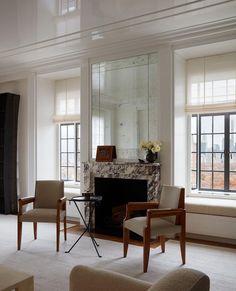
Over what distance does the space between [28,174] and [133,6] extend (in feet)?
12.9

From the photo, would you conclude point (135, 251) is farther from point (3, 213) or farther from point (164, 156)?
point (3, 213)

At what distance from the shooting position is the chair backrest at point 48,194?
14.8 feet

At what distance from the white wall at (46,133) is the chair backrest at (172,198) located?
314 centimetres

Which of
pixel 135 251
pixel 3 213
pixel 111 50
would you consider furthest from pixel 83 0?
pixel 3 213

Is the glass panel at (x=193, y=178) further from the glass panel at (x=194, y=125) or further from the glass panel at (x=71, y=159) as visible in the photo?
the glass panel at (x=71, y=159)

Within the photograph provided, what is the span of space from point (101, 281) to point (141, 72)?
3.77 m

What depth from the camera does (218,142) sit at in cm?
491

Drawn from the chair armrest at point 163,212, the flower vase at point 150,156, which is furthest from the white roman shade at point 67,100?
the chair armrest at point 163,212

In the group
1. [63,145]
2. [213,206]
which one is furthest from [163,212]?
[63,145]

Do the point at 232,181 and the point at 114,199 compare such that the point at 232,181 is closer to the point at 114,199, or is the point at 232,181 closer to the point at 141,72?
the point at 114,199

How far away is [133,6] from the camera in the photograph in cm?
354

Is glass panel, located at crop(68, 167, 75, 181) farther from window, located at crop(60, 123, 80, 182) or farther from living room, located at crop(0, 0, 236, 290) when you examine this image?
living room, located at crop(0, 0, 236, 290)

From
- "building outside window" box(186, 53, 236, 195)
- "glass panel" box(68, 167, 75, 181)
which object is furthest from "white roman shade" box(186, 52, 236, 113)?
"glass panel" box(68, 167, 75, 181)

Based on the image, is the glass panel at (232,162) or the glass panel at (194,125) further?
the glass panel at (194,125)
